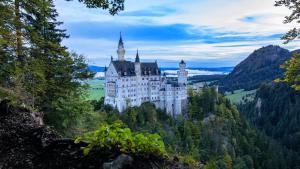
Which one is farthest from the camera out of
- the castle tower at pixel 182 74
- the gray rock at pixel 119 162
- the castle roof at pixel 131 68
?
the castle tower at pixel 182 74

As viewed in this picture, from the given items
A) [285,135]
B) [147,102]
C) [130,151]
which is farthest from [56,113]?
[285,135]

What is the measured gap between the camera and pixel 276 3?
17.8 m

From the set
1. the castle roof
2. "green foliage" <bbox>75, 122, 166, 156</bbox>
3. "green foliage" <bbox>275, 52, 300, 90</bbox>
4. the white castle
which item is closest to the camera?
"green foliage" <bbox>75, 122, 166, 156</bbox>

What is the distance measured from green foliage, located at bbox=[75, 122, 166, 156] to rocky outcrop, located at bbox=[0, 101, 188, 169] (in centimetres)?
11

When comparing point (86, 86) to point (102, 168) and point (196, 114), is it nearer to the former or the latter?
point (102, 168)

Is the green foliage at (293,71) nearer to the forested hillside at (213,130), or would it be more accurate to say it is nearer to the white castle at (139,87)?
the forested hillside at (213,130)

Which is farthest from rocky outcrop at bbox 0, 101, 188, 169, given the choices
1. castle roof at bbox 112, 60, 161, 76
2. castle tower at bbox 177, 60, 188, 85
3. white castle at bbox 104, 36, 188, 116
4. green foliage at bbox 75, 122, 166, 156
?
castle tower at bbox 177, 60, 188, 85

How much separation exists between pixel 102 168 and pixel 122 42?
14269 centimetres

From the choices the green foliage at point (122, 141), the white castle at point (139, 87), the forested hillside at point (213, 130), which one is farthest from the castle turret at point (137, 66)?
the green foliage at point (122, 141)

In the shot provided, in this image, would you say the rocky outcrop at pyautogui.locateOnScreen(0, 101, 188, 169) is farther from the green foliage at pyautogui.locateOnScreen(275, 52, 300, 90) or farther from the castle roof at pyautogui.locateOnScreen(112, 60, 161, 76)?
the castle roof at pyautogui.locateOnScreen(112, 60, 161, 76)

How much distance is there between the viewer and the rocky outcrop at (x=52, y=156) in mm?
6717

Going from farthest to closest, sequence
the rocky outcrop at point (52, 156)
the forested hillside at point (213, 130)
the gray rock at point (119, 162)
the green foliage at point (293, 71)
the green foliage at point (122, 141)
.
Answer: the forested hillside at point (213, 130), the green foliage at point (293, 71), the green foliage at point (122, 141), the rocky outcrop at point (52, 156), the gray rock at point (119, 162)

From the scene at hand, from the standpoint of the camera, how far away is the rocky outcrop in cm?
672

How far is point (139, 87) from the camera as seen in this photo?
14100cm
